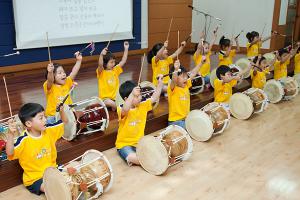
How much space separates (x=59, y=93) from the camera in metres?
3.35

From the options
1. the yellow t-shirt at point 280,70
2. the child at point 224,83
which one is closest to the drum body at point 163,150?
the child at point 224,83

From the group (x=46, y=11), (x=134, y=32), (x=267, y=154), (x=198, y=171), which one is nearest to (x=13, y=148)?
(x=198, y=171)

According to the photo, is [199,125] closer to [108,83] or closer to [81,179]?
[108,83]

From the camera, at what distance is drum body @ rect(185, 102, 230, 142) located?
354 cm

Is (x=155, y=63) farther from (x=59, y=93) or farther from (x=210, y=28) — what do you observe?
(x=210, y=28)

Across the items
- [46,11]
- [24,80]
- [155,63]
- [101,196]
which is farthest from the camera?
[46,11]

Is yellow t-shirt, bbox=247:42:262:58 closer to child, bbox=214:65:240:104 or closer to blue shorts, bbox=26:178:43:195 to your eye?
child, bbox=214:65:240:104

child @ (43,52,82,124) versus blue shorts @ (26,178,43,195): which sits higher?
child @ (43,52,82,124)

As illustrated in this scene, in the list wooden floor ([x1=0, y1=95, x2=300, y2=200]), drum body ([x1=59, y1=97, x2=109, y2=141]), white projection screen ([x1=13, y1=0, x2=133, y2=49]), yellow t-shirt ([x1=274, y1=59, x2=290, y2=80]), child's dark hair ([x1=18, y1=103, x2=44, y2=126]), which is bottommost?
wooden floor ([x1=0, y1=95, x2=300, y2=200])

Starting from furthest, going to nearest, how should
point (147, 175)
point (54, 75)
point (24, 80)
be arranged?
point (24, 80) < point (54, 75) < point (147, 175)

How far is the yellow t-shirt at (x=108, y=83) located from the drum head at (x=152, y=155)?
4.26 feet

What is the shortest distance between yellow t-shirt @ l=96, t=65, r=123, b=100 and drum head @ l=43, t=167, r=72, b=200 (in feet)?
6.06

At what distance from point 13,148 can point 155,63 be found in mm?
2724

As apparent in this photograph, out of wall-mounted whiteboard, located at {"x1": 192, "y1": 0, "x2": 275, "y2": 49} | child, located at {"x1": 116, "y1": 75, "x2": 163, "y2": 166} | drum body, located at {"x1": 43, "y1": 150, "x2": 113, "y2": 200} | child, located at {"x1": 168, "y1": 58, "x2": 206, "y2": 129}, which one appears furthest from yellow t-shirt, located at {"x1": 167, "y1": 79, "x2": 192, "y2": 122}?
wall-mounted whiteboard, located at {"x1": 192, "y1": 0, "x2": 275, "y2": 49}
